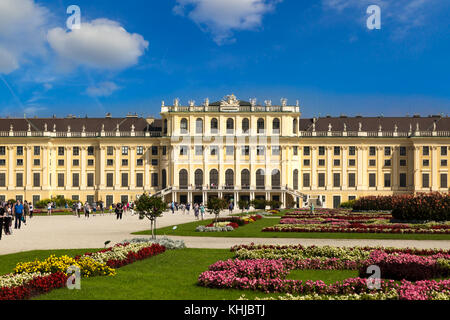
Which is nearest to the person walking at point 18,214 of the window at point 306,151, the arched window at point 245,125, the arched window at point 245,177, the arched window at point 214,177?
the arched window at point 214,177

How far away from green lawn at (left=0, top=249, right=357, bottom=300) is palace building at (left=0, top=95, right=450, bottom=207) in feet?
200

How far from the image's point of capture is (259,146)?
79500 mm

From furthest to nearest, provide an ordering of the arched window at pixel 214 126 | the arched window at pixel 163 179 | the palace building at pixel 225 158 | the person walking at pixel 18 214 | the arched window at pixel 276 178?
the arched window at pixel 163 179, the arched window at pixel 214 126, the palace building at pixel 225 158, the arched window at pixel 276 178, the person walking at pixel 18 214

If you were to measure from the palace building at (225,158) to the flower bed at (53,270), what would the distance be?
61.1 m

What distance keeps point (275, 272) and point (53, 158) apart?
239ft

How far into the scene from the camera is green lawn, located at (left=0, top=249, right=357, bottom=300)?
10992 millimetres

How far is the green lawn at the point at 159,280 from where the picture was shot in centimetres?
1099

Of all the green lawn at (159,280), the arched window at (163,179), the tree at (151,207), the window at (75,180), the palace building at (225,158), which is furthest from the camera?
the window at (75,180)

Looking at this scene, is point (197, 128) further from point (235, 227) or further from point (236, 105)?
point (235, 227)

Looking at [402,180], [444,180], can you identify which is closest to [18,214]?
[402,180]

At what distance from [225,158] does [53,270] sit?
6672 centimetres

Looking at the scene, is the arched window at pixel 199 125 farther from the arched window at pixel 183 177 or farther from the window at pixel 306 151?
the window at pixel 306 151

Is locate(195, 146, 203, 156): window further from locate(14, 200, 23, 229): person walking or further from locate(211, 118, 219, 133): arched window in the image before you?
locate(14, 200, 23, 229): person walking

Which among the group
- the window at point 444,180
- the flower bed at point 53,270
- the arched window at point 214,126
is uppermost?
the arched window at point 214,126
